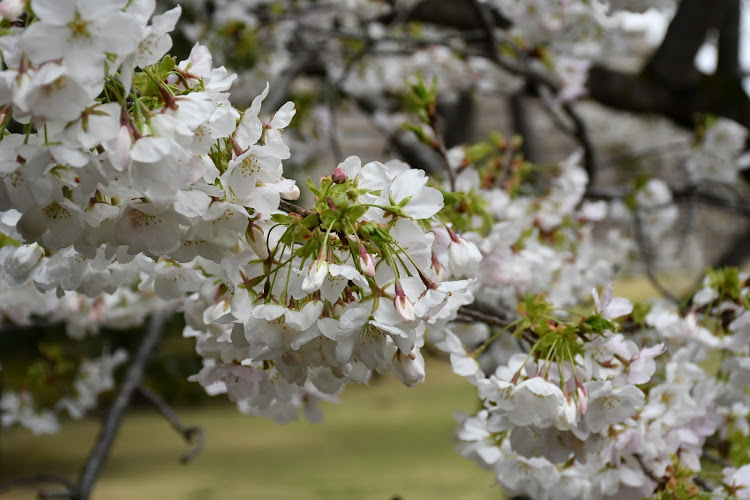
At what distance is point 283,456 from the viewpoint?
4676mm

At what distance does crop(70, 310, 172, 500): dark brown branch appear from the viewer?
4.62 feet

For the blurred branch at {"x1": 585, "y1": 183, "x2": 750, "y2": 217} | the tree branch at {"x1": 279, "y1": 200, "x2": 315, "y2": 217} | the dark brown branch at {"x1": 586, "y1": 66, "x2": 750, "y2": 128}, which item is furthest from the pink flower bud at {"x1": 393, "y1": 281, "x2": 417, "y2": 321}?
the dark brown branch at {"x1": 586, "y1": 66, "x2": 750, "y2": 128}

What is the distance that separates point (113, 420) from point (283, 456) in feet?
10.6

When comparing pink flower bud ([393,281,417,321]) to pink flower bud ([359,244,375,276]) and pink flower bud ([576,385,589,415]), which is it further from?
pink flower bud ([576,385,589,415])

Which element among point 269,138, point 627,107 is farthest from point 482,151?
point 627,107

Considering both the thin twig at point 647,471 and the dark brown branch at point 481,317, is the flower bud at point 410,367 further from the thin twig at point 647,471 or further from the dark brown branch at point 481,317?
the thin twig at point 647,471

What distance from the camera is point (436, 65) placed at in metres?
3.56

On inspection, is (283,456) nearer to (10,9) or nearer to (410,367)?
(410,367)

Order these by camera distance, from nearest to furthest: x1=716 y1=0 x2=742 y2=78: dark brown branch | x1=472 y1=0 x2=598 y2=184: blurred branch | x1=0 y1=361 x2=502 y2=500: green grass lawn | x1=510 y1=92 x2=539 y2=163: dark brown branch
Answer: x1=472 y1=0 x2=598 y2=184: blurred branch
x1=716 y1=0 x2=742 y2=78: dark brown branch
x1=0 y1=361 x2=502 y2=500: green grass lawn
x1=510 y1=92 x2=539 y2=163: dark brown branch

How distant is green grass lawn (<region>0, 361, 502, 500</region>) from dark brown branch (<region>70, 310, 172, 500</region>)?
2.29 metres

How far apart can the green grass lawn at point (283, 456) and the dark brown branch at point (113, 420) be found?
2.29 m

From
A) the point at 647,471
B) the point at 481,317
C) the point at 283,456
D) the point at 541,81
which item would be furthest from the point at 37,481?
the point at 283,456

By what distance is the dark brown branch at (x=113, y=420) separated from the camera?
141 centimetres

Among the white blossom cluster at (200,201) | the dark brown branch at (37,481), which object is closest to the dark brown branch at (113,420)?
the dark brown branch at (37,481)
